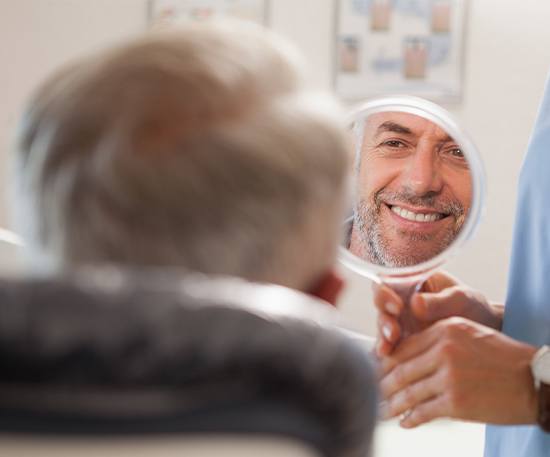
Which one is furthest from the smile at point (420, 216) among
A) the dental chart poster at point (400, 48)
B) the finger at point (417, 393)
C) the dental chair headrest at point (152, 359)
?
the dental chart poster at point (400, 48)

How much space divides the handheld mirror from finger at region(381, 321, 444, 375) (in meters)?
0.05

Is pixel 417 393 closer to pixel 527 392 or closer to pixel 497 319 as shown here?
pixel 527 392

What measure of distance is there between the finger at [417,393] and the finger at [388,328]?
66 mm

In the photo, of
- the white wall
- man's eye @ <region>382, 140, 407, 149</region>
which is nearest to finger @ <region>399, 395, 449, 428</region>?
man's eye @ <region>382, 140, 407, 149</region>

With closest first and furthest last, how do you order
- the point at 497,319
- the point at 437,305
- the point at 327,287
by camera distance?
the point at 327,287
the point at 437,305
the point at 497,319

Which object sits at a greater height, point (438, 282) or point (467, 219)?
point (467, 219)

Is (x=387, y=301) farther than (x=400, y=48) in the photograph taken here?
No

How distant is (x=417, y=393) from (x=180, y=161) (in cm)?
74

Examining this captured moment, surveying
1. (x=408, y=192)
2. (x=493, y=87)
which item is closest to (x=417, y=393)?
(x=408, y=192)

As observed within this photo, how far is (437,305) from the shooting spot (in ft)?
3.96

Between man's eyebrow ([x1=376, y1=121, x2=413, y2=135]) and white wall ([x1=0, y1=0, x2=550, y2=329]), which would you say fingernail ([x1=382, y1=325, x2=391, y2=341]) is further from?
white wall ([x1=0, y1=0, x2=550, y2=329])

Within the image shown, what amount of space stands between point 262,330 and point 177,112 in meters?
0.14

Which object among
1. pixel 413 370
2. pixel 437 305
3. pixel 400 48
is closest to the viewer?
pixel 413 370

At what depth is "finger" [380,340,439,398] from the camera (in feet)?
3.58
